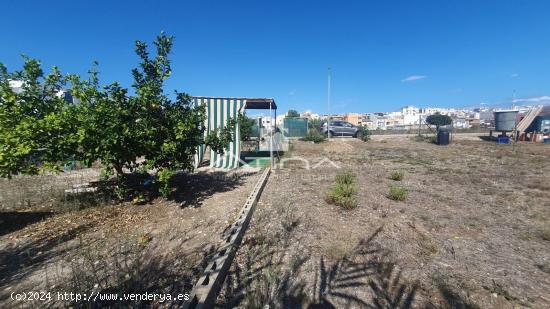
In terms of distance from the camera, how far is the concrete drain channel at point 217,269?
7.38ft

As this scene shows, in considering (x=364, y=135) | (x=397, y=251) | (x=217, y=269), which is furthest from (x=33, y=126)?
(x=364, y=135)

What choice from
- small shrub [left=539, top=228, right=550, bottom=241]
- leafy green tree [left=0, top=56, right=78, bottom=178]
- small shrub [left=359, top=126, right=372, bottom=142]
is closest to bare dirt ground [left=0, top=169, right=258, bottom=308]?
leafy green tree [left=0, top=56, right=78, bottom=178]

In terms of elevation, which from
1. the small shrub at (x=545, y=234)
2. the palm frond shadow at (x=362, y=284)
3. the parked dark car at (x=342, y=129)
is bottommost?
the palm frond shadow at (x=362, y=284)

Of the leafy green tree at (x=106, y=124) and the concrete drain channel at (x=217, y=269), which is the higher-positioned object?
the leafy green tree at (x=106, y=124)

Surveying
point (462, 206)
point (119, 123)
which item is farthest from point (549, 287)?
point (119, 123)

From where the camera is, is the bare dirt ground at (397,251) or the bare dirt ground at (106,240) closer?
the bare dirt ground at (397,251)

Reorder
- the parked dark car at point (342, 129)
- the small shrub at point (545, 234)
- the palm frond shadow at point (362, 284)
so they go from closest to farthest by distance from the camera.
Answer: the palm frond shadow at point (362, 284) < the small shrub at point (545, 234) < the parked dark car at point (342, 129)

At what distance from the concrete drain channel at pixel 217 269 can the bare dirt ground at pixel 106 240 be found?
0.79ft

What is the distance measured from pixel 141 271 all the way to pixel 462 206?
6.04m

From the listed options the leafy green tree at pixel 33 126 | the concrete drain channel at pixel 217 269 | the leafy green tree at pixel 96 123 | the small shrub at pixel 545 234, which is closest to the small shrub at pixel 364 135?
the small shrub at pixel 545 234

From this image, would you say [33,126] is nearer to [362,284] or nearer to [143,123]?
[143,123]

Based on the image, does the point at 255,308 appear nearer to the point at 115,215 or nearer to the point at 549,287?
the point at 549,287

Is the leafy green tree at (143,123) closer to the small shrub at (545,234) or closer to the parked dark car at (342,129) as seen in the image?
the small shrub at (545,234)

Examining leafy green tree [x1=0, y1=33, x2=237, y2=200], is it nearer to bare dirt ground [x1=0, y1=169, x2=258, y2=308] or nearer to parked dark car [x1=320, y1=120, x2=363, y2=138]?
bare dirt ground [x1=0, y1=169, x2=258, y2=308]
